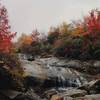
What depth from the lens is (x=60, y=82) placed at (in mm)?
32750

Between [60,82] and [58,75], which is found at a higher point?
[58,75]

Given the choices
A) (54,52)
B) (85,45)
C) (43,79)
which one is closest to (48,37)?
(54,52)

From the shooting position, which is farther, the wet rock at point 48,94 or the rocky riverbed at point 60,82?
the wet rock at point 48,94

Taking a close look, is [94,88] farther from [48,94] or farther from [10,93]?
[10,93]

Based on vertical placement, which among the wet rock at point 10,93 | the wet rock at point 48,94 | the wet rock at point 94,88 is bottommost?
the wet rock at point 48,94

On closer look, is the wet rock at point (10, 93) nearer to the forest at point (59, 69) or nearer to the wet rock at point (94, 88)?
the forest at point (59, 69)

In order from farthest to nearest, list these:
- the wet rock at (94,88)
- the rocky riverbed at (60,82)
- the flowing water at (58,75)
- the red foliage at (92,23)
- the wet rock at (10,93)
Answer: the red foliage at (92,23)
the flowing water at (58,75)
the wet rock at (94,88)
the rocky riverbed at (60,82)
the wet rock at (10,93)

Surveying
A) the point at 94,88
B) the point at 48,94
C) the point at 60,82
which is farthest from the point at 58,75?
the point at 94,88

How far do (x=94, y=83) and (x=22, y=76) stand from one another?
19.7ft

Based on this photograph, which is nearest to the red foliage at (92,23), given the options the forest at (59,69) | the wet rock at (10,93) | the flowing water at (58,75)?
the forest at (59,69)

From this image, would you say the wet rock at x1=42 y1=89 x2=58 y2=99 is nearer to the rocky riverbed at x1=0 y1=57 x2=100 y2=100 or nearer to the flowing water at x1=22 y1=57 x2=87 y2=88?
the rocky riverbed at x1=0 y1=57 x2=100 y2=100

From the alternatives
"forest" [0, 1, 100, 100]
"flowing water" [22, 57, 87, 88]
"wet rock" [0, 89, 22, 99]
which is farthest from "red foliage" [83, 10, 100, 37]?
"wet rock" [0, 89, 22, 99]

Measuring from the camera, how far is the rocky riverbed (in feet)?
84.4

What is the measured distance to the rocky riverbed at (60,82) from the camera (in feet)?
84.4
